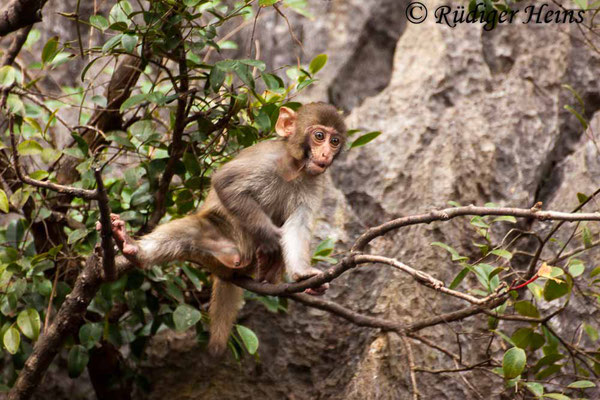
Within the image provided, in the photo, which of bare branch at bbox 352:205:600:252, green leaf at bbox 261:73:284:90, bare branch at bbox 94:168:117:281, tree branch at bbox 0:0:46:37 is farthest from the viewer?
green leaf at bbox 261:73:284:90

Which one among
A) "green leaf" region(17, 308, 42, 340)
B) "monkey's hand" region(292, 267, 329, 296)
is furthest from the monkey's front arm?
"green leaf" region(17, 308, 42, 340)

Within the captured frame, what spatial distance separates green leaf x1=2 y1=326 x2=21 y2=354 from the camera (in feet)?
13.8

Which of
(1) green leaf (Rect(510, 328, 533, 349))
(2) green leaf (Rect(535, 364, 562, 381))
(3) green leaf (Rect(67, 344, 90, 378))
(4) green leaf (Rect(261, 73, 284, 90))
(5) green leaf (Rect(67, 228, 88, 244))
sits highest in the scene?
(4) green leaf (Rect(261, 73, 284, 90))

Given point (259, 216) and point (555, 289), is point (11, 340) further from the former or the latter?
point (555, 289)

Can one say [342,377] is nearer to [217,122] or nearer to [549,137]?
[217,122]

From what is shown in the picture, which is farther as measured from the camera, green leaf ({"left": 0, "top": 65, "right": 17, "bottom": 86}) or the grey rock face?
the grey rock face

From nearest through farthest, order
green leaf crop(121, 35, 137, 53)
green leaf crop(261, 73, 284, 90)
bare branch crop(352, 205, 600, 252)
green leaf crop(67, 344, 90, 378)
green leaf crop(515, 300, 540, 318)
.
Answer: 1. bare branch crop(352, 205, 600, 252)
2. green leaf crop(121, 35, 137, 53)
3. green leaf crop(261, 73, 284, 90)
4. green leaf crop(515, 300, 540, 318)
5. green leaf crop(67, 344, 90, 378)

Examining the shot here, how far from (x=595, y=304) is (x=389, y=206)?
178 cm

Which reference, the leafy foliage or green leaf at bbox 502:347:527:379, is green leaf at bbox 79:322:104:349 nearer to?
the leafy foliage

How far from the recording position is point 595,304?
16.5 feet

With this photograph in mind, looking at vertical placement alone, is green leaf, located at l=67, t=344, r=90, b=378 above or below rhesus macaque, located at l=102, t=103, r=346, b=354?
below

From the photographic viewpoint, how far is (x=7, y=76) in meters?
4.20

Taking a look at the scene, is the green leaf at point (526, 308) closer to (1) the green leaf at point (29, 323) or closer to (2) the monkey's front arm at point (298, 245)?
(2) the monkey's front arm at point (298, 245)

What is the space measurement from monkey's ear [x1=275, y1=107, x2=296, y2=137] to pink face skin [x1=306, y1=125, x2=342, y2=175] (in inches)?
6.2
